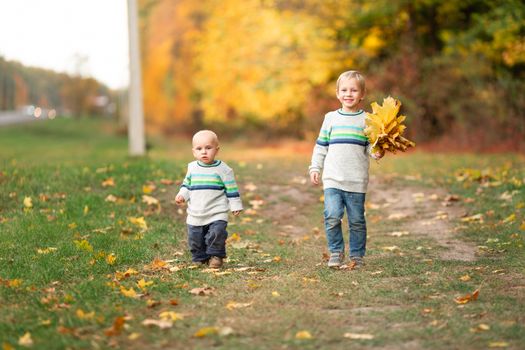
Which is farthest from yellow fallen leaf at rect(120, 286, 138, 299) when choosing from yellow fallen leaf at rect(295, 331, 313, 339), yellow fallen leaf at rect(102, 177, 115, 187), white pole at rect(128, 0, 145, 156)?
white pole at rect(128, 0, 145, 156)

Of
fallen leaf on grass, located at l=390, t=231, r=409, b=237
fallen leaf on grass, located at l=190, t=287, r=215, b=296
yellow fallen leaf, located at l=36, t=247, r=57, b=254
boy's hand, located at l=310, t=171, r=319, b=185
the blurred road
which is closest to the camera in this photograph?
fallen leaf on grass, located at l=190, t=287, r=215, b=296

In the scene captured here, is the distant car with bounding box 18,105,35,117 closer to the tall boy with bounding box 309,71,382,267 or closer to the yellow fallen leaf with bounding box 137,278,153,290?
the tall boy with bounding box 309,71,382,267

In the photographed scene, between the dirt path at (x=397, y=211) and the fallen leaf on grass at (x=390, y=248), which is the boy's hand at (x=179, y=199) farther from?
the dirt path at (x=397, y=211)

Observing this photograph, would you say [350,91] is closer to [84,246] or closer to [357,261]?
[357,261]

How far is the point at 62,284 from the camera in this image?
635 centimetres

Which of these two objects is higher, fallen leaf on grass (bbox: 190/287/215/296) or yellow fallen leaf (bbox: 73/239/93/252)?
yellow fallen leaf (bbox: 73/239/93/252)

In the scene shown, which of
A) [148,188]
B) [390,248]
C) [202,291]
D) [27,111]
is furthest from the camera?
[27,111]

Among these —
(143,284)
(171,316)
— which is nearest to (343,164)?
(143,284)

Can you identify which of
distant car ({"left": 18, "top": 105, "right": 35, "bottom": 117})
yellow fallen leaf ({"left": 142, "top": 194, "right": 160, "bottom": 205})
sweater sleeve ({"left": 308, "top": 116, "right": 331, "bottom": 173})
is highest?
distant car ({"left": 18, "top": 105, "right": 35, "bottom": 117})

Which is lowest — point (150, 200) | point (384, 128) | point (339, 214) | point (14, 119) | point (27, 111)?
point (150, 200)

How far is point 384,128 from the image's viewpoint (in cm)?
680

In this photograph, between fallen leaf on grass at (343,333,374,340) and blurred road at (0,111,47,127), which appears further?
blurred road at (0,111,47,127)

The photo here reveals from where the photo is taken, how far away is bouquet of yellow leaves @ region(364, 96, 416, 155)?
22.4 feet

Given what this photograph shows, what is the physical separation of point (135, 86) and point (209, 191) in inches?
419
